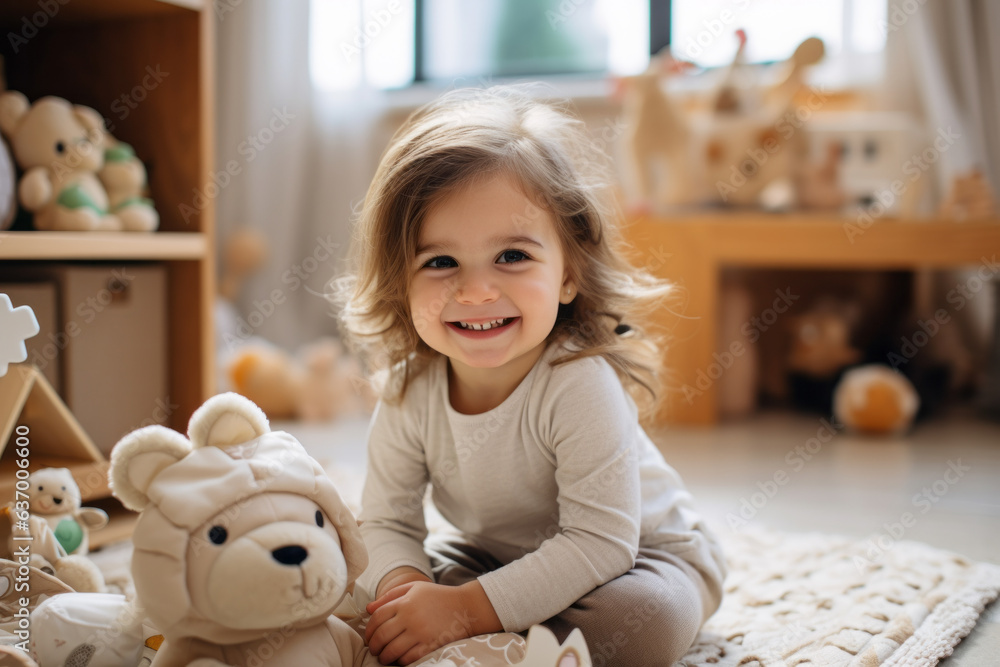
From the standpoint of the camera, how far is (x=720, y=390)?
1.97 m

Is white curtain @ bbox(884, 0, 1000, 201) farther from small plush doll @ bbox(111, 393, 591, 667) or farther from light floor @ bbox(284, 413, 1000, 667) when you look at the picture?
small plush doll @ bbox(111, 393, 591, 667)

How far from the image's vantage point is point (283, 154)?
252cm

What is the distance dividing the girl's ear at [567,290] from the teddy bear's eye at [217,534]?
39 cm

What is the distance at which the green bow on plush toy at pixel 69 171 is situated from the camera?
3.67 ft

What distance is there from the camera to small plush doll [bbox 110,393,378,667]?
1.83 feet

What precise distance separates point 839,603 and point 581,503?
0.35 metres

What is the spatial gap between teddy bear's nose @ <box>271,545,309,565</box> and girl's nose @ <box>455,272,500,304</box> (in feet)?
0.85

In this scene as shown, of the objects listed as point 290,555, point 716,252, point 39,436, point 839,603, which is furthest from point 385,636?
point 716,252

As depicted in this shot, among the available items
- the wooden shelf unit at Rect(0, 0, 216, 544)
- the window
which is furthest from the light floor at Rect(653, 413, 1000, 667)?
the window

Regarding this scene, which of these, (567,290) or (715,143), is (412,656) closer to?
(567,290)

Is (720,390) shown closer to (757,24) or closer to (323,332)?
(757,24)

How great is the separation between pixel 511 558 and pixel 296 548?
32 centimetres

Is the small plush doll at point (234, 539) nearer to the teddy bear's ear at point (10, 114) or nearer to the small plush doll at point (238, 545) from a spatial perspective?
the small plush doll at point (238, 545)

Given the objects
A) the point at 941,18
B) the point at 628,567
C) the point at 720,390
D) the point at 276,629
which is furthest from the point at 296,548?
the point at 941,18
